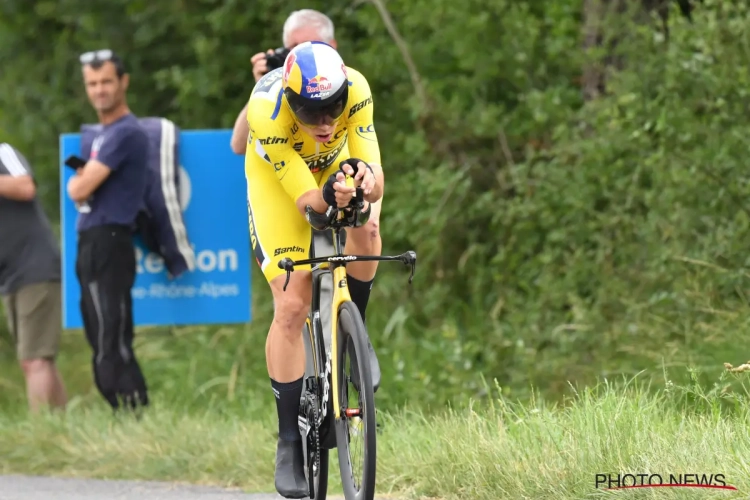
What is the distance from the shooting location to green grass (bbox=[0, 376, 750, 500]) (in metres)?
5.29

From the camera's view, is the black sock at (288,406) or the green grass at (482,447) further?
the black sock at (288,406)

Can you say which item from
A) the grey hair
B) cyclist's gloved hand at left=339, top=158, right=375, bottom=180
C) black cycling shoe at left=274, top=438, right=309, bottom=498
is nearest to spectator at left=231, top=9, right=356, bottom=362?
the grey hair

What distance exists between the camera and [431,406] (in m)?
8.90

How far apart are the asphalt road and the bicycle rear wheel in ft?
3.79

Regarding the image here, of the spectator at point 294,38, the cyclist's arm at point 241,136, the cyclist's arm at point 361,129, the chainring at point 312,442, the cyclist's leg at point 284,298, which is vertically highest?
the spectator at point 294,38

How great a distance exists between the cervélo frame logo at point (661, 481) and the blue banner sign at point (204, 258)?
480cm

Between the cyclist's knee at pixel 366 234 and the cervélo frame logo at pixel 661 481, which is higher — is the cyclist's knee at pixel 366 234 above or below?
above

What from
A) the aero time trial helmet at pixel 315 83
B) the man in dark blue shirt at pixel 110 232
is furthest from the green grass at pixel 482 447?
the aero time trial helmet at pixel 315 83

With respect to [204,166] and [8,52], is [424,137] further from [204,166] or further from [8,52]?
[8,52]

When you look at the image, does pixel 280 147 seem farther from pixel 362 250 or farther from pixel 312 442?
pixel 312 442

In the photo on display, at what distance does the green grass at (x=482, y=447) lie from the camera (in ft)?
17.4

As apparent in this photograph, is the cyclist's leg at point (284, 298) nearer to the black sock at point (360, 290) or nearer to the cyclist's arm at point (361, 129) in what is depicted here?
the black sock at point (360, 290)

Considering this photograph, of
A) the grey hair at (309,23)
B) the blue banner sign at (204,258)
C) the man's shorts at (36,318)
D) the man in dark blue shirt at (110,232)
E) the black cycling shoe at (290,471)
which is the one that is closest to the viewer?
the black cycling shoe at (290,471)

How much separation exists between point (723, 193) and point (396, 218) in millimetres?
3234
